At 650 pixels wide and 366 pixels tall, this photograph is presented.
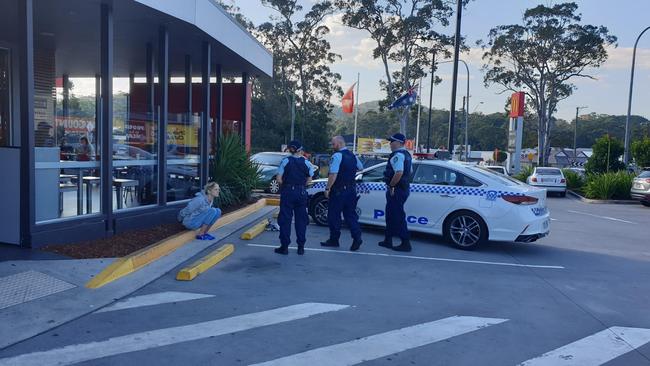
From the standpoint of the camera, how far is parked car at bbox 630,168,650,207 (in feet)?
66.3

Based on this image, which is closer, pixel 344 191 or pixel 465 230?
pixel 344 191

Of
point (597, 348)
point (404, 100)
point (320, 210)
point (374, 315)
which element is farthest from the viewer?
point (404, 100)

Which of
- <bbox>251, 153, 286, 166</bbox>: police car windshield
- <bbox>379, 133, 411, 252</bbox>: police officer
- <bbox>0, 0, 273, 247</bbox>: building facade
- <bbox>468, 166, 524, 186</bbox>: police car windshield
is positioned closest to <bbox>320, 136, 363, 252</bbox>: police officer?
<bbox>379, 133, 411, 252</bbox>: police officer

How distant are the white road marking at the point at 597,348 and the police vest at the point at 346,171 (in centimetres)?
441

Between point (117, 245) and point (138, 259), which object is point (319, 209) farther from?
point (138, 259)

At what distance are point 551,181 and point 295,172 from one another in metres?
22.2

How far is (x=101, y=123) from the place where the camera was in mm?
8266

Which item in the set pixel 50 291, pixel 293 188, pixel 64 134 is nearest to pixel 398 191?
pixel 293 188

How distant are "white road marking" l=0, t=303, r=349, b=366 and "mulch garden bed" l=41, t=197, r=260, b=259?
256 centimetres

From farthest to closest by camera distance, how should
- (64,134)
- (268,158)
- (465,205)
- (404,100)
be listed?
(268,158)
(404,100)
(465,205)
(64,134)

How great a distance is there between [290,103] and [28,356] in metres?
46.5

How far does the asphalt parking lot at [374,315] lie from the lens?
458 cm

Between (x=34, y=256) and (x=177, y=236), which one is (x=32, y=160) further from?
(x=177, y=236)

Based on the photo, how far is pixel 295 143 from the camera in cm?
827
